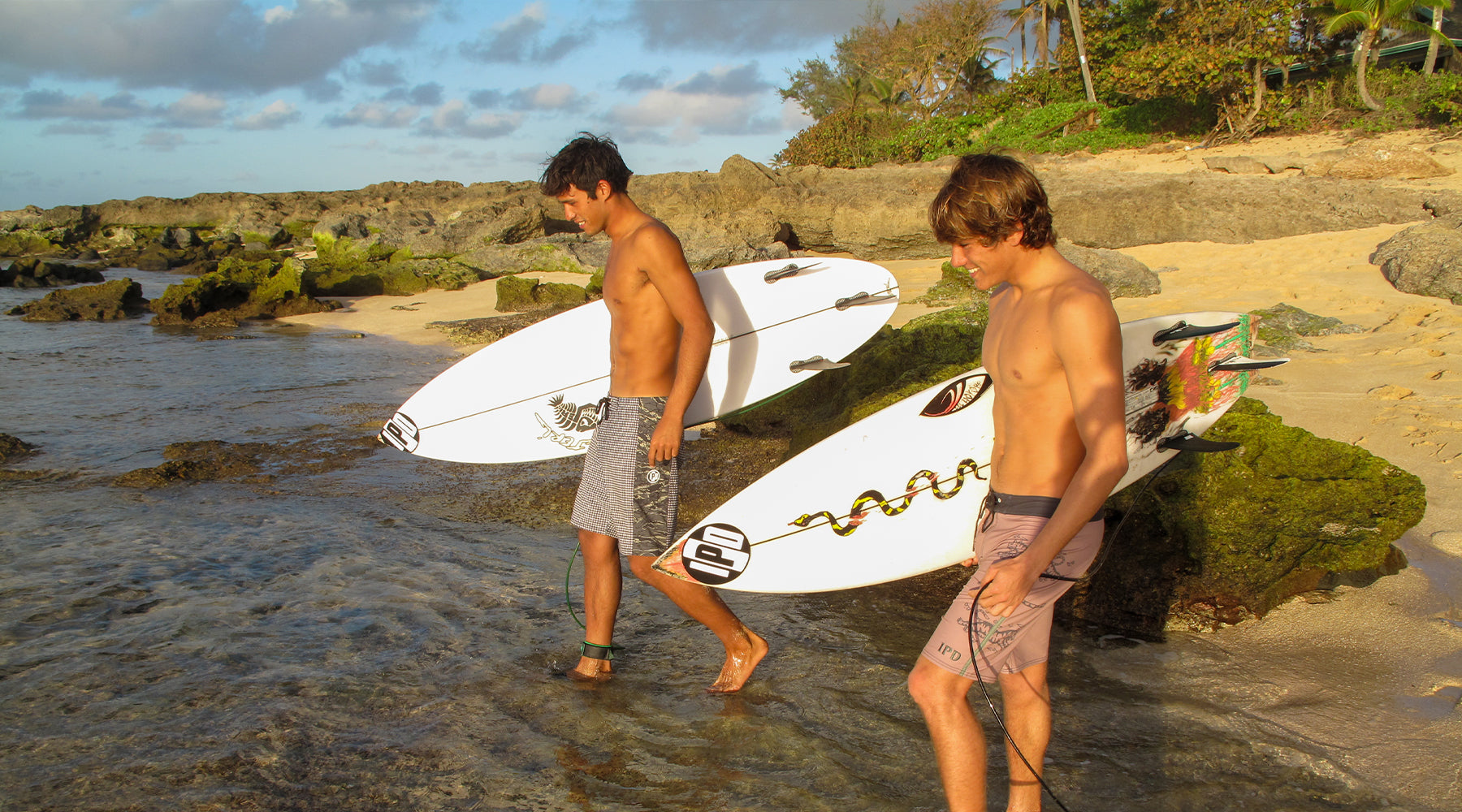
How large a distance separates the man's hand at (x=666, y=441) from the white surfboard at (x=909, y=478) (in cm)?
25

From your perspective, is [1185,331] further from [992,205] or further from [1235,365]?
[992,205]

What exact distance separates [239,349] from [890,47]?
2544cm

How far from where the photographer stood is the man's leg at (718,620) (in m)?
2.94

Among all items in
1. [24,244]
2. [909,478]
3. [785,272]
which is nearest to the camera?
[909,478]

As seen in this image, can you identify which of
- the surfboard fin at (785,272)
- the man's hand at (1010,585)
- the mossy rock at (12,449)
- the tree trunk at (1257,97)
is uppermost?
the tree trunk at (1257,97)

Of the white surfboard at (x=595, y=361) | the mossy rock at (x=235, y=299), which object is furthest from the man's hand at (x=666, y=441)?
the mossy rock at (x=235, y=299)

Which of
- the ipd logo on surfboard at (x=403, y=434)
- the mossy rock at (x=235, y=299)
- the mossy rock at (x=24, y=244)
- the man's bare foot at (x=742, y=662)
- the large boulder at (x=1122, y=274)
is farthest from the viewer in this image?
the mossy rock at (x=24, y=244)

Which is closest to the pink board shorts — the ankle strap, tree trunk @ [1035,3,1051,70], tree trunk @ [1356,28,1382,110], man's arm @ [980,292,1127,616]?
man's arm @ [980,292,1127,616]

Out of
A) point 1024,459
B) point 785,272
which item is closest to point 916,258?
point 785,272

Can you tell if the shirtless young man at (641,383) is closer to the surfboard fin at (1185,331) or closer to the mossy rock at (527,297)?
the surfboard fin at (1185,331)

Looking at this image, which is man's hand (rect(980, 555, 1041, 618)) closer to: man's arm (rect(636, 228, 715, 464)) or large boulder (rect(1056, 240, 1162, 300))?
man's arm (rect(636, 228, 715, 464))

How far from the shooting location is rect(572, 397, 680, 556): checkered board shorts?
294 centimetres

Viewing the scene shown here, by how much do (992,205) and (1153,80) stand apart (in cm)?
1782

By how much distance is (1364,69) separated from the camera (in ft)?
50.5
